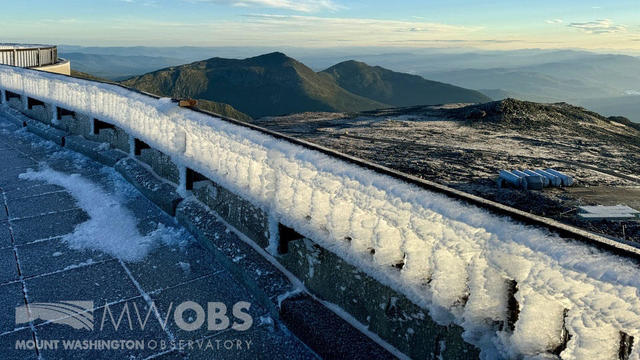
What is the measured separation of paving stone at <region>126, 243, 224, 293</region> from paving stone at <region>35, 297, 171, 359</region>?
0.35 m

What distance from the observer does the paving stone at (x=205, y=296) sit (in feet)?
9.91

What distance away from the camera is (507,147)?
16016mm

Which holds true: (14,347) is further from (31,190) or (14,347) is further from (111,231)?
(31,190)

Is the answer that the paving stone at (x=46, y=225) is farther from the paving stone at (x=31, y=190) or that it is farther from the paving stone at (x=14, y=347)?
the paving stone at (x=14, y=347)

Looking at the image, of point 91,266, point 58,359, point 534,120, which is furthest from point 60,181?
point 534,120

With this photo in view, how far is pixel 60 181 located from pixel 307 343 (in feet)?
15.3

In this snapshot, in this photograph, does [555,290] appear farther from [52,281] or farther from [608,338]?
[52,281]

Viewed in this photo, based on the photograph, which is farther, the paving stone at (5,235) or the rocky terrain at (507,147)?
the rocky terrain at (507,147)

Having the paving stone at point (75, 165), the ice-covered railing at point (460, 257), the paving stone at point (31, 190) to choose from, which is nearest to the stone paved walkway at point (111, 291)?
the paving stone at point (31, 190)

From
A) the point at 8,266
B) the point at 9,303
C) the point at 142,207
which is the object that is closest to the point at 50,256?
the point at 8,266

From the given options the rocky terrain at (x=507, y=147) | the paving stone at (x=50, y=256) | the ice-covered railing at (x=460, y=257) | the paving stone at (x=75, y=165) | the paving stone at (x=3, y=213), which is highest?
the ice-covered railing at (x=460, y=257)

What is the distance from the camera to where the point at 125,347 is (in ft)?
9.03

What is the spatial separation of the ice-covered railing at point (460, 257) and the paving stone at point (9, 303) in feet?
6.02

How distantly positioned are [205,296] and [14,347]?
3.98 feet
